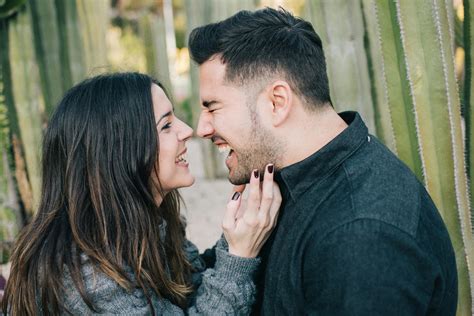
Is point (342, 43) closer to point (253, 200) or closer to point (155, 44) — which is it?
point (253, 200)

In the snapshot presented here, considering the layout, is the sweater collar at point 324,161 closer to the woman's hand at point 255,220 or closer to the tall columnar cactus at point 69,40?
the woman's hand at point 255,220

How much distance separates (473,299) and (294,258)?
1.25m

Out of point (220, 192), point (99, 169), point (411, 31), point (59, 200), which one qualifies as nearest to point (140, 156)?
point (99, 169)

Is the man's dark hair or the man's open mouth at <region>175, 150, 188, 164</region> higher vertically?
the man's dark hair

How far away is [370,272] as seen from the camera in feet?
5.91

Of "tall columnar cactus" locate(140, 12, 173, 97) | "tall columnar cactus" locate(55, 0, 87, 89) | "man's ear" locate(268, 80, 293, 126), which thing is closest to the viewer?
"man's ear" locate(268, 80, 293, 126)

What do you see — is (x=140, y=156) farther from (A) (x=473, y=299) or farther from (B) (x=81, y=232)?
(A) (x=473, y=299)

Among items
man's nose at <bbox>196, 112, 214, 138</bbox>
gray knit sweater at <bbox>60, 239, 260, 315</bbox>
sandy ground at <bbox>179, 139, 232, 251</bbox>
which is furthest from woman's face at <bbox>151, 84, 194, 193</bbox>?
sandy ground at <bbox>179, 139, 232, 251</bbox>

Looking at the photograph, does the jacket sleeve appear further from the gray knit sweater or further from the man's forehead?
the man's forehead

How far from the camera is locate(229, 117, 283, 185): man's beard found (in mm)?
2404

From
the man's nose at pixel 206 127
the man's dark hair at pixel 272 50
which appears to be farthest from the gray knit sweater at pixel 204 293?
the man's dark hair at pixel 272 50

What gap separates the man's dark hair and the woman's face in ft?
1.25

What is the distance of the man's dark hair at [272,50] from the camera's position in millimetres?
2389

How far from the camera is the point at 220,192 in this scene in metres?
8.12
